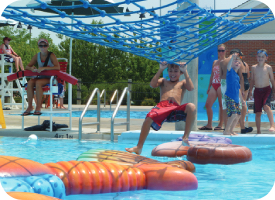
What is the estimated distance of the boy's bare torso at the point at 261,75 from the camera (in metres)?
6.62

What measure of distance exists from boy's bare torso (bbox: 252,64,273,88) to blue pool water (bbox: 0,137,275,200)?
4.30ft

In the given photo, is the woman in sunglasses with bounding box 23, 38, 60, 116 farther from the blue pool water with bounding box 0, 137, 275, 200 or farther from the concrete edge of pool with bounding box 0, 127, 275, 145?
the blue pool water with bounding box 0, 137, 275, 200

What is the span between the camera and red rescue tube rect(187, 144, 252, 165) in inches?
183

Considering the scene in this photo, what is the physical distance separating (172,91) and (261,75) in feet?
9.03

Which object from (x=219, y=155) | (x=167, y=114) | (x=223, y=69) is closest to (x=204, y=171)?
(x=219, y=155)

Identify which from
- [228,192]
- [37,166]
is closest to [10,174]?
[37,166]

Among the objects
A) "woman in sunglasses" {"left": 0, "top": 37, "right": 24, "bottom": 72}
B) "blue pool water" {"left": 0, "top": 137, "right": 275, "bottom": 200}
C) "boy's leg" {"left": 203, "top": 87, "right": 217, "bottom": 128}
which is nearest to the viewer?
"blue pool water" {"left": 0, "top": 137, "right": 275, "bottom": 200}

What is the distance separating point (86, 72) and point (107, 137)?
22.0 metres

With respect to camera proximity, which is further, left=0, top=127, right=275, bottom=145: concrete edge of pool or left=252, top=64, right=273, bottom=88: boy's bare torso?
left=252, top=64, right=273, bottom=88: boy's bare torso

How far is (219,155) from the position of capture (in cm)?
466

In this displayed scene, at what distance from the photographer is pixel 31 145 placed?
604cm

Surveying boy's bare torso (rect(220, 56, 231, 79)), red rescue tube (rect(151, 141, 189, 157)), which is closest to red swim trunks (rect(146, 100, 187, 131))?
red rescue tube (rect(151, 141, 189, 157))

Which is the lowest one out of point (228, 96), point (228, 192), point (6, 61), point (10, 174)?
point (228, 192)

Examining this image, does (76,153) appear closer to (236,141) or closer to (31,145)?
(31,145)
